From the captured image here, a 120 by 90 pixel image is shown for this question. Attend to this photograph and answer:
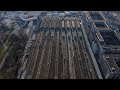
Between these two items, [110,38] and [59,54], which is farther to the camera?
[110,38]

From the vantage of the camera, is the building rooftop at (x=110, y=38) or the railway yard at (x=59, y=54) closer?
the railway yard at (x=59, y=54)

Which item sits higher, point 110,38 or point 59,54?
point 110,38

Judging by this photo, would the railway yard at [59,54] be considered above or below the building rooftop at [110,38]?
below

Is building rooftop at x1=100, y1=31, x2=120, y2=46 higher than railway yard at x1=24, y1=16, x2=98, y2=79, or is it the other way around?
building rooftop at x1=100, y1=31, x2=120, y2=46

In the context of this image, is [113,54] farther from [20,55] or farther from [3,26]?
[3,26]

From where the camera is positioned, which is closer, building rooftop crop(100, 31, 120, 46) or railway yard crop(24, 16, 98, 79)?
railway yard crop(24, 16, 98, 79)
